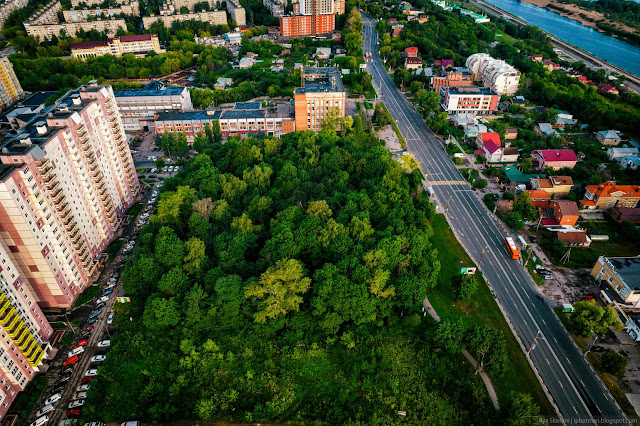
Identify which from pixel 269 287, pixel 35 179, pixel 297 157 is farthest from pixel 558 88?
pixel 35 179

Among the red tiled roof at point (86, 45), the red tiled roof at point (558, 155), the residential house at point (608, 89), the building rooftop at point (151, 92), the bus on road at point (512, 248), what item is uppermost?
the red tiled roof at point (86, 45)

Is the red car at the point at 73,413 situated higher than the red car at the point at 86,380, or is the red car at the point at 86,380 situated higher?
the red car at the point at 73,413

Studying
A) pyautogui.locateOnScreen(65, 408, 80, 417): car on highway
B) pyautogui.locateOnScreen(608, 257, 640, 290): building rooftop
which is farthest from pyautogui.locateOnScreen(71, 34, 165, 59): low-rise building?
pyautogui.locateOnScreen(608, 257, 640, 290): building rooftop

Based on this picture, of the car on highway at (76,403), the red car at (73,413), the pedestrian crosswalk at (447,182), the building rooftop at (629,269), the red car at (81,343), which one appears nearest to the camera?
the red car at (73,413)

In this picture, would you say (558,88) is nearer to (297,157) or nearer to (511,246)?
(511,246)

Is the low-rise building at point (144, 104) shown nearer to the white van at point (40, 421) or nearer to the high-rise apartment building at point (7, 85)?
the high-rise apartment building at point (7, 85)

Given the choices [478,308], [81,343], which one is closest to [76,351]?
[81,343]

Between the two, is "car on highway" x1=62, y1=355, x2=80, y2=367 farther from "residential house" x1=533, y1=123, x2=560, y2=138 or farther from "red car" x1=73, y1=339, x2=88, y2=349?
"residential house" x1=533, y1=123, x2=560, y2=138

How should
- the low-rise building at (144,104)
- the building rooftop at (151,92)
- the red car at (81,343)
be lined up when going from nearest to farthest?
the red car at (81,343) → the low-rise building at (144,104) → the building rooftop at (151,92)

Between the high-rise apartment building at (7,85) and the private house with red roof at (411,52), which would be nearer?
the high-rise apartment building at (7,85)

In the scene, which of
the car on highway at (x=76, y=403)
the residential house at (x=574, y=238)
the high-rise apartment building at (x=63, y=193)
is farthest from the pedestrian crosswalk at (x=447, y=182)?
the car on highway at (x=76, y=403)
